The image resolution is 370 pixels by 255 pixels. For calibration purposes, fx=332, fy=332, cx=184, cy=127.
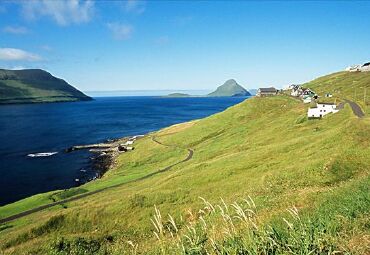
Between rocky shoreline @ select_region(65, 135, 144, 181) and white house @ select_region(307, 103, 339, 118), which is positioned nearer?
white house @ select_region(307, 103, 339, 118)

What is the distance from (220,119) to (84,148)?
63304mm

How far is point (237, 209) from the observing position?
42.2 ft

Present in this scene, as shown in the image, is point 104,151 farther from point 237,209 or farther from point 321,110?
point 237,209

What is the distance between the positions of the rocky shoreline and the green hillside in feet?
84.3

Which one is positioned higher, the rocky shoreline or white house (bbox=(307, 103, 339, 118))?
white house (bbox=(307, 103, 339, 118))

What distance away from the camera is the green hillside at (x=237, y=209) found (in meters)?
12.8

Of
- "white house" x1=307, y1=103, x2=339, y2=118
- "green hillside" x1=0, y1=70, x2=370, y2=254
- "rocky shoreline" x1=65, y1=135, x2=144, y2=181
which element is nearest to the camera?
"green hillside" x1=0, y1=70, x2=370, y2=254

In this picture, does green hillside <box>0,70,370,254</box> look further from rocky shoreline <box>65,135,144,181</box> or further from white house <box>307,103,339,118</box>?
rocky shoreline <box>65,135,144,181</box>

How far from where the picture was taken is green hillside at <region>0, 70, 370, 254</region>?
12.8 metres

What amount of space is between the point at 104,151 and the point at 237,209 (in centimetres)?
13629

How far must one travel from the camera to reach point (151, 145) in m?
133

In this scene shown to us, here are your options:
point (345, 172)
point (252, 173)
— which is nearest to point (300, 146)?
point (252, 173)

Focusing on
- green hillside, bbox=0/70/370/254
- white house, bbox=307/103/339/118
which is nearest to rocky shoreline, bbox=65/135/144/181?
green hillside, bbox=0/70/370/254

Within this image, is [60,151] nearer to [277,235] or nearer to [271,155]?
[271,155]
